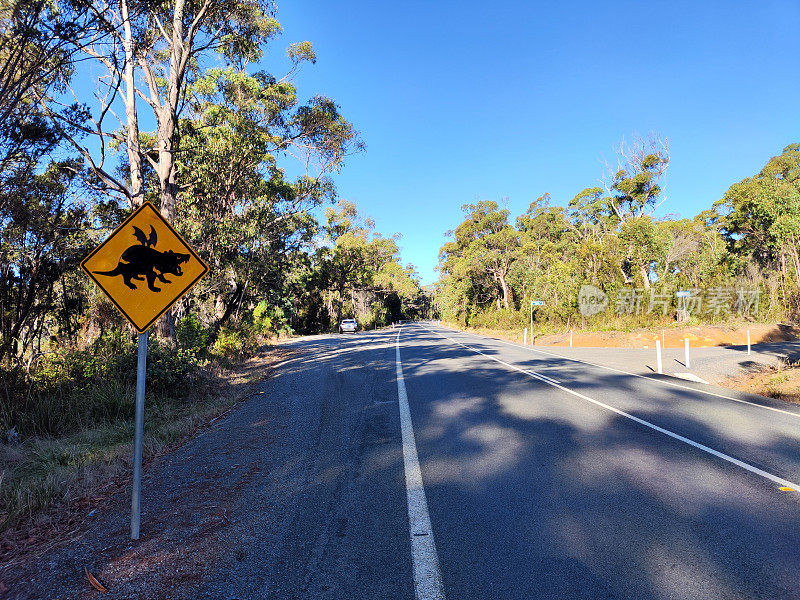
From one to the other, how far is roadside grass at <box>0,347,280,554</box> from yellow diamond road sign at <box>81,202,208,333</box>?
6.53 feet

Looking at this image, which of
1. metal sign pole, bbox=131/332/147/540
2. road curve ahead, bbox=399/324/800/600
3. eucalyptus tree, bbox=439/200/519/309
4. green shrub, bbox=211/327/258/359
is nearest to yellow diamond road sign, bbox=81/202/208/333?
metal sign pole, bbox=131/332/147/540

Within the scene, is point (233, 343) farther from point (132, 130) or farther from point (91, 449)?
point (91, 449)

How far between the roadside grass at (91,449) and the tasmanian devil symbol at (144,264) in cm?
218

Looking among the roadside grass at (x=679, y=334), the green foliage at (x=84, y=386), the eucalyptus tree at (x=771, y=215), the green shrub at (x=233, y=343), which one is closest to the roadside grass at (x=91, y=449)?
the green foliage at (x=84, y=386)

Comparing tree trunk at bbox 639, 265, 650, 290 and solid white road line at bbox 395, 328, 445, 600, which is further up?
tree trunk at bbox 639, 265, 650, 290

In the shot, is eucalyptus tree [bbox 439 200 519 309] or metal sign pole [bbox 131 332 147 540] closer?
metal sign pole [bbox 131 332 147 540]

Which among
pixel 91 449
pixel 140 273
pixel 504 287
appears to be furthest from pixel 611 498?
pixel 504 287

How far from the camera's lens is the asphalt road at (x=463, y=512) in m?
2.59

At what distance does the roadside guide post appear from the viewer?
10.9 feet

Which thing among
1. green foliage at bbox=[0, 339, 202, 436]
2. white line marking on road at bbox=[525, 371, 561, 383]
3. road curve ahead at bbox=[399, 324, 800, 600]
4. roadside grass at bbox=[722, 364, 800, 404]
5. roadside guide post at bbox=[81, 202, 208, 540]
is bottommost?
roadside grass at bbox=[722, 364, 800, 404]

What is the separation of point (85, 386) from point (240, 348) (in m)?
7.25

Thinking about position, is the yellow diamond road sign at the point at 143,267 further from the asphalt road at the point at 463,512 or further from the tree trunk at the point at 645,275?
the tree trunk at the point at 645,275

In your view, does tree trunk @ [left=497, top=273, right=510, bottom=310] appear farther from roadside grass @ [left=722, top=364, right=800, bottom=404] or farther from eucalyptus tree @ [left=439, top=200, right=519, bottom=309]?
roadside grass @ [left=722, top=364, right=800, bottom=404]

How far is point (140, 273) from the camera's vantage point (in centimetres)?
346
